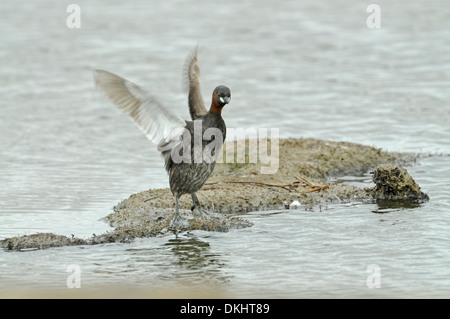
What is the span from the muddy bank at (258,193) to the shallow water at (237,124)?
215 mm

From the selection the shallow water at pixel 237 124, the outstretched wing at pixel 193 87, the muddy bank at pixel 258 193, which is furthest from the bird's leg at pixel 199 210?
the outstretched wing at pixel 193 87

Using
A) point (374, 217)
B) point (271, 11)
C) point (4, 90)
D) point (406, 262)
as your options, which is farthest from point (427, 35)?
point (406, 262)

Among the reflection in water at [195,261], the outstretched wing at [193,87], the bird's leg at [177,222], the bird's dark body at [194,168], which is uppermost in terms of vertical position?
the outstretched wing at [193,87]

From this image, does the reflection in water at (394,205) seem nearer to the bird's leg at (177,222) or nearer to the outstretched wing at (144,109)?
the bird's leg at (177,222)

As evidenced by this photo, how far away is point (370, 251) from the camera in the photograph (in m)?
9.36

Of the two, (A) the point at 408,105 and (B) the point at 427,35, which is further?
(B) the point at 427,35

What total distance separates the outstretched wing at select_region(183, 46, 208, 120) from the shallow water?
1.64m

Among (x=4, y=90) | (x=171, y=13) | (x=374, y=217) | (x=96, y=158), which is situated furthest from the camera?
(x=171, y=13)

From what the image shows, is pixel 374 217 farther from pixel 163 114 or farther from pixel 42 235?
pixel 42 235

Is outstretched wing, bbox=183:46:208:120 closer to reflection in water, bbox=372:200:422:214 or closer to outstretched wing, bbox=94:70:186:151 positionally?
outstretched wing, bbox=94:70:186:151

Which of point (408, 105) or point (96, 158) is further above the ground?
point (408, 105)

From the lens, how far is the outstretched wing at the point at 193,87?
1081cm

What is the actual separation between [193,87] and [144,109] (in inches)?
59.8
